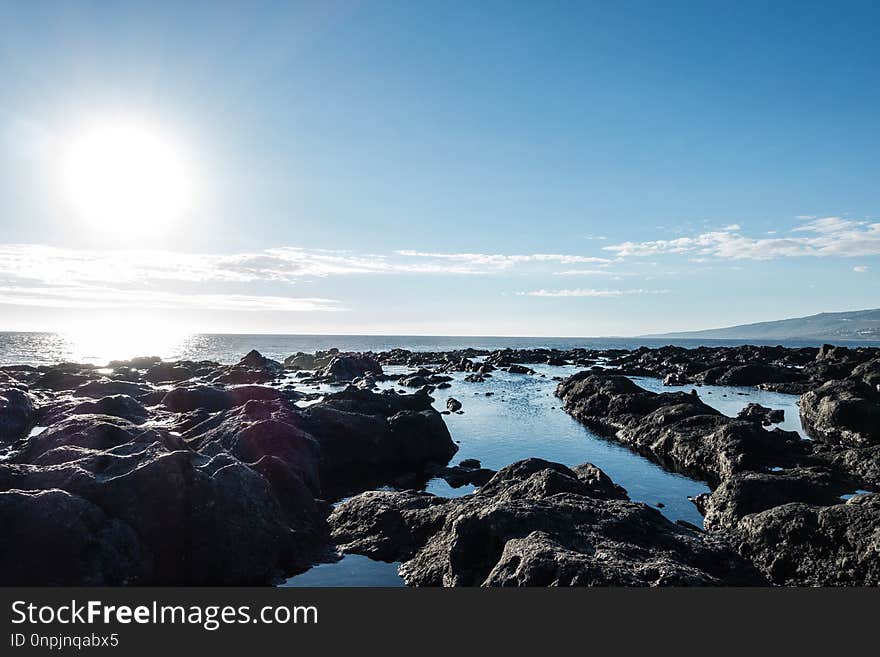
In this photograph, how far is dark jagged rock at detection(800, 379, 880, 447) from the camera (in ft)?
95.8

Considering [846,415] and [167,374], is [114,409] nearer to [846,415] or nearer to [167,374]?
[167,374]

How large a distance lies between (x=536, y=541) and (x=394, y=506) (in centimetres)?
741

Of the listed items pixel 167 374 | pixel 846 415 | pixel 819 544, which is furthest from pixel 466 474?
pixel 167 374

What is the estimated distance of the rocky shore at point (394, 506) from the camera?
11.2 m

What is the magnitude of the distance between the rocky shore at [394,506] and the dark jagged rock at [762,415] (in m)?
6.05

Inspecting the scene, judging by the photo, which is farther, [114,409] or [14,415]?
Result: [14,415]

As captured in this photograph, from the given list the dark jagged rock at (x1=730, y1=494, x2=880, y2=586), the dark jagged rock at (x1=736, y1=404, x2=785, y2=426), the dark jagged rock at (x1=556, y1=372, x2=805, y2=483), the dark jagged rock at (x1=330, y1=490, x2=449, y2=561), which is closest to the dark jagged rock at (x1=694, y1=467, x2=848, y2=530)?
the dark jagged rock at (x1=730, y1=494, x2=880, y2=586)

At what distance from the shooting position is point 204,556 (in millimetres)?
13156

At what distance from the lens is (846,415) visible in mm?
30781

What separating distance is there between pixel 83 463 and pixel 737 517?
2003 centimetres

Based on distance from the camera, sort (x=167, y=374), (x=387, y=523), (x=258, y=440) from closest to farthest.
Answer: (x=387, y=523)
(x=258, y=440)
(x=167, y=374)

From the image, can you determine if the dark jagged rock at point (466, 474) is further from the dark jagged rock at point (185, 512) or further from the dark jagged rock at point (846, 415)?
the dark jagged rock at point (846, 415)

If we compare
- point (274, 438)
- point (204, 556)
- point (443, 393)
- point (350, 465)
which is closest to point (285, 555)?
point (204, 556)

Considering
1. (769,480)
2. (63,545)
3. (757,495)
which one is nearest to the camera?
(63,545)
